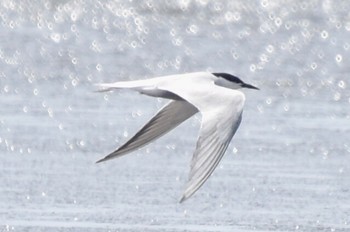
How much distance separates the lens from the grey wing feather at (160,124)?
7.09 metres

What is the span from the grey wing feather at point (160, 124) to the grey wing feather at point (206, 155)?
71 centimetres

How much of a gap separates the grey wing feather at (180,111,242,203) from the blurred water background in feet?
5.61

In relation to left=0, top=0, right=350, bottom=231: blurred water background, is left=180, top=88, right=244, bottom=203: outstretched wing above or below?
above

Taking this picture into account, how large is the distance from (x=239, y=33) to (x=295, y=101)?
4.49 m

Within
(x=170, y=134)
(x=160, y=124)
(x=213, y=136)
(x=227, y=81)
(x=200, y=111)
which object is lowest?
(x=170, y=134)

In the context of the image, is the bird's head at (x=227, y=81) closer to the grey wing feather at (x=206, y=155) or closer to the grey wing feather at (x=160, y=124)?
the grey wing feather at (x=160, y=124)

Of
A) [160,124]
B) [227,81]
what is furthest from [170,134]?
[160,124]

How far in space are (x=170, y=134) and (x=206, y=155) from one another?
4265 millimetres

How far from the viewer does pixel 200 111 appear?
6730 millimetres

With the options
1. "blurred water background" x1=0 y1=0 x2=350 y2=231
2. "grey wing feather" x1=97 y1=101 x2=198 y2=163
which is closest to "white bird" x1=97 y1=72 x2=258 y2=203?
"grey wing feather" x1=97 y1=101 x2=198 y2=163

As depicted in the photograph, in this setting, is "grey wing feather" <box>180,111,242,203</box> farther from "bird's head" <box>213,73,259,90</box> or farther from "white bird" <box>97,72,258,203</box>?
"bird's head" <box>213,73,259,90</box>

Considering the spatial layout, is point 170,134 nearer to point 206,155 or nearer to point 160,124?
point 160,124

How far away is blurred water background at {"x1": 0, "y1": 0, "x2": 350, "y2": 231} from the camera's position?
841 cm

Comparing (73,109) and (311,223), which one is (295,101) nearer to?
(73,109)
